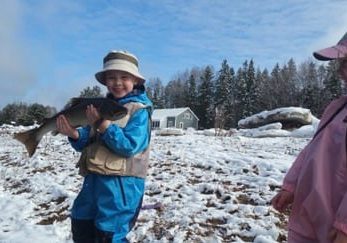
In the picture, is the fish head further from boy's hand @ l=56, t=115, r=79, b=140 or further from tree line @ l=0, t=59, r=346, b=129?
tree line @ l=0, t=59, r=346, b=129

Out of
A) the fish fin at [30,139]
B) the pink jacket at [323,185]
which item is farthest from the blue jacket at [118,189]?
the pink jacket at [323,185]

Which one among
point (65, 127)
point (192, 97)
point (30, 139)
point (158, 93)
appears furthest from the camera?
point (158, 93)

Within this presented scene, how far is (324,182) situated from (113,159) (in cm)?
175

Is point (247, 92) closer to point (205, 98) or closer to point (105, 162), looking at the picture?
point (205, 98)

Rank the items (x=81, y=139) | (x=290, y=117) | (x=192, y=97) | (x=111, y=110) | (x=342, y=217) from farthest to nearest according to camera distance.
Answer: (x=192, y=97) < (x=290, y=117) < (x=81, y=139) < (x=111, y=110) < (x=342, y=217)

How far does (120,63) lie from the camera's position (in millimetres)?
3697

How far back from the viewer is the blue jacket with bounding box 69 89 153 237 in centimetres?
346

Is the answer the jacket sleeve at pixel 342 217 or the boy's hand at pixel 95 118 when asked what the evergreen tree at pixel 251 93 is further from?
the jacket sleeve at pixel 342 217

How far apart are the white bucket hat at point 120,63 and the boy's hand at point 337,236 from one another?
2.09m

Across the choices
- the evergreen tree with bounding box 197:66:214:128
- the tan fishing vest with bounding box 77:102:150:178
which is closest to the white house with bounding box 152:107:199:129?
the evergreen tree with bounding box 197:66:214:128

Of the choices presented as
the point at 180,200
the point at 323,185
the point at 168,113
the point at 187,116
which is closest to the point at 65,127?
the point at 323,185

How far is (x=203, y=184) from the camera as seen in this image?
25.8 feet

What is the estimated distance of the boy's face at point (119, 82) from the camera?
373 cm

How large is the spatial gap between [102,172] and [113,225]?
413 mm
